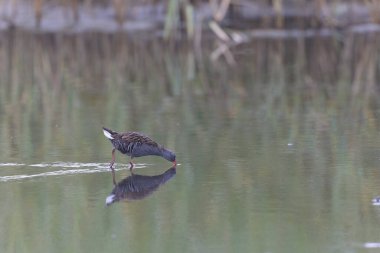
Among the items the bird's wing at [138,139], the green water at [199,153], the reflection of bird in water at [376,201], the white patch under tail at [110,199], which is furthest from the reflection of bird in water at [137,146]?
the reflection of bird in water at [376,201]

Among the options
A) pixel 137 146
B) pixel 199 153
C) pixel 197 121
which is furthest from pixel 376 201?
pixel 197 121

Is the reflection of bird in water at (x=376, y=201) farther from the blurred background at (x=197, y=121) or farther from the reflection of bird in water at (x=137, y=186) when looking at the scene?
the reflection of bird in water at (x=137, y=186)

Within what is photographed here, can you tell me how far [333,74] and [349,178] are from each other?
5.38 metres

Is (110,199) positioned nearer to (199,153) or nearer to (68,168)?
(68,168)

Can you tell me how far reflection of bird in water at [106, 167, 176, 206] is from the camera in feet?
20.8

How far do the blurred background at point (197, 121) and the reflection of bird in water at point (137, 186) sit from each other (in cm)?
7

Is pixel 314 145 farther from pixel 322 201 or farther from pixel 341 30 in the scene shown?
pixel 341 30

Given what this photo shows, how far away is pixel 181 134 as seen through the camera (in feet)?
27.1

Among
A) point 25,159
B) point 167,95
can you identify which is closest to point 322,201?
point 25,159

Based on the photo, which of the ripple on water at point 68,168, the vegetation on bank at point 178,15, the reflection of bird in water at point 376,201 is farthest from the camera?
the vegetation on bank at point 178,15

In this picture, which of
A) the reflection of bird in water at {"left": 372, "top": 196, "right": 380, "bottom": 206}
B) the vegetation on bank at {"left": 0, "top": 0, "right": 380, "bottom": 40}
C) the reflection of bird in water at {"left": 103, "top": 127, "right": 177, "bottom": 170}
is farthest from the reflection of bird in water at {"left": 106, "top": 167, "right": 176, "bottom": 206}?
the vegetation on bank at {"left": 0, "top": 0, "right": 380, "bottom": 40}

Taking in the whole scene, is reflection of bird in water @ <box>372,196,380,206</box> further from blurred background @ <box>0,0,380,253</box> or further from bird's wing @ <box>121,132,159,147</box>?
bird's wing @ <box>121,132,159,147</box>

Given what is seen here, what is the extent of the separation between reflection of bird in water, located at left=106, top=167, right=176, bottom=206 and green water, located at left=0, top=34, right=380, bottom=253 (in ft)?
0.22

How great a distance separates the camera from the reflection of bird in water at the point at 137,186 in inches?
249
